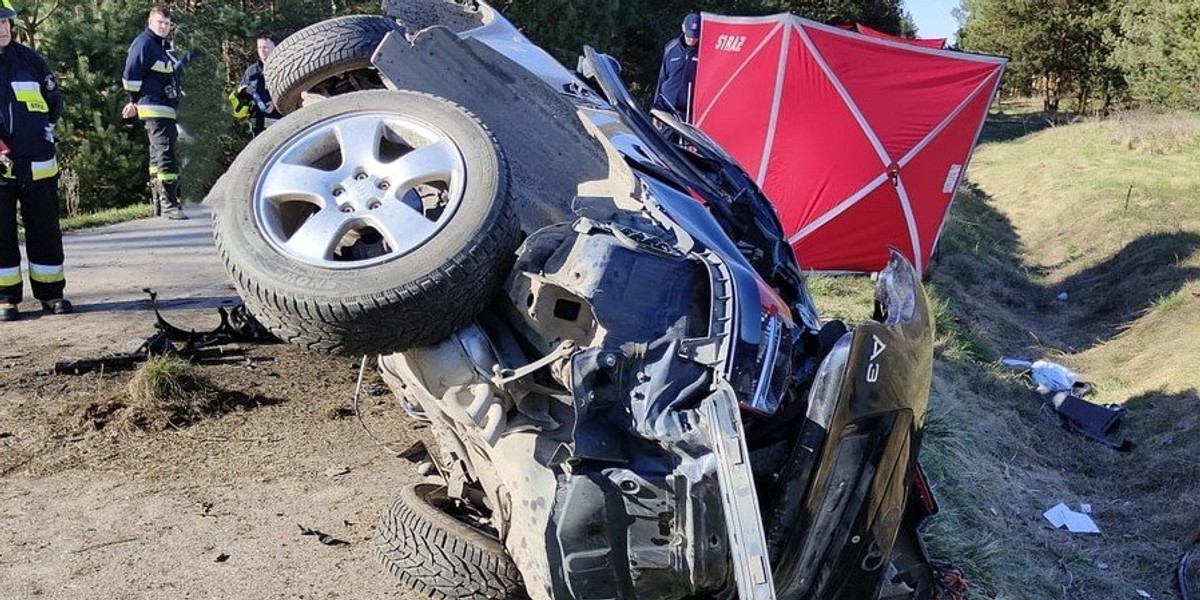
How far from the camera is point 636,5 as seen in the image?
17.7 meters

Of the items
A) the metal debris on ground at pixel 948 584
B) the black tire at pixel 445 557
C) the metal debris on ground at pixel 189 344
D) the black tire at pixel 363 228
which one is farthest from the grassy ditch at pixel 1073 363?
the metal debris on ground at pixel 189 344

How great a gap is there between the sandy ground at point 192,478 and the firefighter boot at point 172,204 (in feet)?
13.2

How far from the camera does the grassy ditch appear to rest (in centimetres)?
498

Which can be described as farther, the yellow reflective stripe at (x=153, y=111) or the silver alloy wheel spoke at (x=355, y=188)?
the yellow reflective stripe at (x=153, y=111)

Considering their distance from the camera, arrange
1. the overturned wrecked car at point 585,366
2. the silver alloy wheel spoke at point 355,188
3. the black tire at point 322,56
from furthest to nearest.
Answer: the black tire at point 322,56
the silver alloy wheel spoke at point 355,188
the overturned wrecked car at point 585,366

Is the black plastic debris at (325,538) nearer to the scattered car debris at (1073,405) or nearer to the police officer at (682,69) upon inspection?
the scattered car debris at (1073,405)

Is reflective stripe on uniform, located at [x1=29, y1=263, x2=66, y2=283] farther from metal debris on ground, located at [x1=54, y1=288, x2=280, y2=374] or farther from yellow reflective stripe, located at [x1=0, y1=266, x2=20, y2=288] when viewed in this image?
metal debris on ground, located at [x1=54, y1=288, x2=280, y2=374]

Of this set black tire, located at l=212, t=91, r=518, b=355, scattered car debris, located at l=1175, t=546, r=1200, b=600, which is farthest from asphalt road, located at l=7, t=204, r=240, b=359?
scattered car debris, located at l=1175, t=546, r=1200, b=600

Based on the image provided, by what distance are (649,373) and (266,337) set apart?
11.2 ft

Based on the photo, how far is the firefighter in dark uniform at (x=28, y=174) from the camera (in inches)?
211

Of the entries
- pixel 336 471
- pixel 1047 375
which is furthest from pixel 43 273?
pixel 1047 375

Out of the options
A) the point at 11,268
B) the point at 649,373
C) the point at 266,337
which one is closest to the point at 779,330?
the point at 649,373

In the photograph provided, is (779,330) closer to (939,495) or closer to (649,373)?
(649,373)

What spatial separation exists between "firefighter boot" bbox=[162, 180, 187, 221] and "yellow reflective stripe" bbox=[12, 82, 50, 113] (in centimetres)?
385
